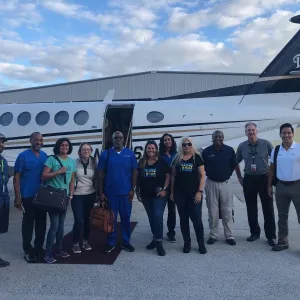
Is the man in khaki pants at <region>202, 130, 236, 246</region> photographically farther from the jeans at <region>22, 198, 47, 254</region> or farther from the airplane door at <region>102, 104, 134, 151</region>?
the airplane door at <region>102, 104, 134, 151</region>

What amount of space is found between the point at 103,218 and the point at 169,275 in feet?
4.36

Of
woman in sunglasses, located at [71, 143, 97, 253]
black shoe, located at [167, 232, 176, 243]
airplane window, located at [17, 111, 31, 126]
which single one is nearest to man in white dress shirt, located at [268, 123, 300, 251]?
black shoe, located at [167, 232, 176, 243]

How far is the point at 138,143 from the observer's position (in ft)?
31.9

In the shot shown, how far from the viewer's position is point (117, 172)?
17.7 feet

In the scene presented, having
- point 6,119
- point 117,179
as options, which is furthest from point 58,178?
point 6,119

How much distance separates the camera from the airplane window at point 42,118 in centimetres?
1014

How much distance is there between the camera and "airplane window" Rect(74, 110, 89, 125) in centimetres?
993

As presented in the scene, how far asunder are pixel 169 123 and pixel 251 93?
2.28 meters

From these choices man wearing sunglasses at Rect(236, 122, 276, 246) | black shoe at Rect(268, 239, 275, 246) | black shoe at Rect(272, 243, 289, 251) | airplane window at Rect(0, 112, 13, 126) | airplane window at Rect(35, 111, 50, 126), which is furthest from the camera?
airplane window at Rect(0, 112, 13, 126)

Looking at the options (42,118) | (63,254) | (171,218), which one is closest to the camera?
(63,254)

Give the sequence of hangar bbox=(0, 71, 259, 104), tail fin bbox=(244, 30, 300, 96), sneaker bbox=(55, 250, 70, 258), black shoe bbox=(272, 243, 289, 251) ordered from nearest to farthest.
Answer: sneaker bbox=(55, 250, 70, 258) → black shoe bbox=(272, 243, 289, 251) → tail fin bbox=(244, 30, 300, 96) → hangar bbox=(0, 71, 259, 104)

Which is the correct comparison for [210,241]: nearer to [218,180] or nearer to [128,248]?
[218,180]

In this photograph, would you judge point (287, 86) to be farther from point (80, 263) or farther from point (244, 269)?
point (80, 263)

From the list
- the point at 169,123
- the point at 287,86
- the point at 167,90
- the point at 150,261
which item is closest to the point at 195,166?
the point at 150,261
